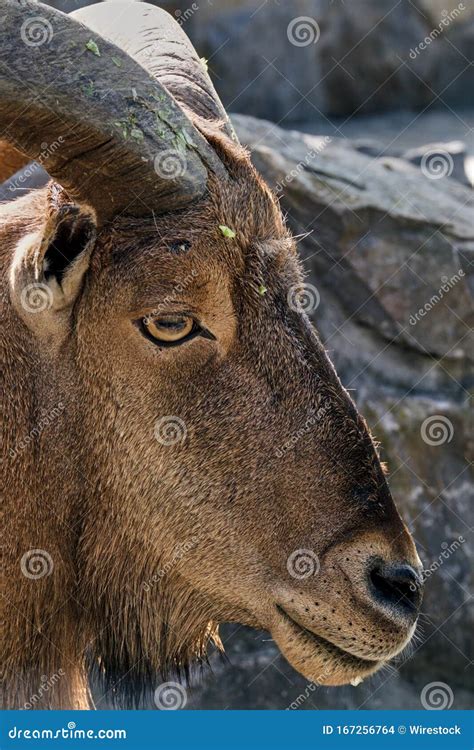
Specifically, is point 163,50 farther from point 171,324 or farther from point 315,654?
point 315,654

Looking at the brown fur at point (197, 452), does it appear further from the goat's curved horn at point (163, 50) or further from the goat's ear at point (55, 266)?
the goat's curved horn at point (163, 50)

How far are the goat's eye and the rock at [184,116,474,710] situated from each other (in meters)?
4.27

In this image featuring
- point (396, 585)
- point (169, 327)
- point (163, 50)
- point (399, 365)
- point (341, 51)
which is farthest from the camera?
point (341, 51)

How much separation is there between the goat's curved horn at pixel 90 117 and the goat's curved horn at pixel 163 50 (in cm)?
73

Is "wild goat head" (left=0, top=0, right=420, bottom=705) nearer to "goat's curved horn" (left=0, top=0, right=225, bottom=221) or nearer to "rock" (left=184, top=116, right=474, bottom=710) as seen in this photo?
"goat's curved horn" (left=0, top=0, right=225, bottom=221)

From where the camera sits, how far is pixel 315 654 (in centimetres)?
473

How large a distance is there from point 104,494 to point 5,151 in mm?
Answer: 2093

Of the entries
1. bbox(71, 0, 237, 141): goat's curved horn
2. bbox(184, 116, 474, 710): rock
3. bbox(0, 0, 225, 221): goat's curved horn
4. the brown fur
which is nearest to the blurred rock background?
bbox(184, 116, 474, 710): rock

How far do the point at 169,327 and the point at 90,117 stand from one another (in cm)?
83

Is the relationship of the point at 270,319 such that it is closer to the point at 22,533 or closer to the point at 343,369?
the point at 22,533

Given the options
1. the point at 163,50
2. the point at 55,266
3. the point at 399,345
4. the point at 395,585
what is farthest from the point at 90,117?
the point at 399,345

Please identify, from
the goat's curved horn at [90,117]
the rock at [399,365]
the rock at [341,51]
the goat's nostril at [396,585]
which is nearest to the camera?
the goat's curved horn at [90,117]

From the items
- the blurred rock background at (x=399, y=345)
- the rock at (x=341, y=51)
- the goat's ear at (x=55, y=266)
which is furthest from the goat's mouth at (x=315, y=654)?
the rock at (x=341, y=51)

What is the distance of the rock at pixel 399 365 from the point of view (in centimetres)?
869
